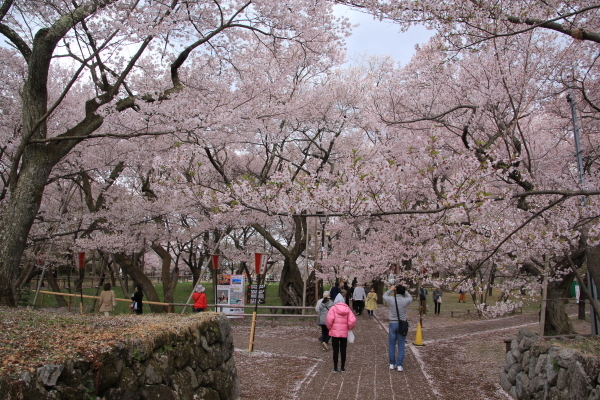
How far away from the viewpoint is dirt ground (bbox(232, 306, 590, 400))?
21.5 ft

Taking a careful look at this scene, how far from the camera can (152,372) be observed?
399 centimetres

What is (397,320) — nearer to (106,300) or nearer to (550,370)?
(550,370)

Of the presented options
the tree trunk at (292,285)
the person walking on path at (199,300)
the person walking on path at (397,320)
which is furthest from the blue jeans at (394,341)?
the tree trunk at (292,285)

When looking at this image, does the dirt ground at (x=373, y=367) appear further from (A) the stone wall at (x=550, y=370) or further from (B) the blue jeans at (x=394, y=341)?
(A) the stone wall at (x=550, y=370)

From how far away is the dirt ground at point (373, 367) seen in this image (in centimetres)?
655

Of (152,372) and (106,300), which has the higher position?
(106,300)

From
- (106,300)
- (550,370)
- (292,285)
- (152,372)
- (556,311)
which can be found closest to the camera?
(152,372)

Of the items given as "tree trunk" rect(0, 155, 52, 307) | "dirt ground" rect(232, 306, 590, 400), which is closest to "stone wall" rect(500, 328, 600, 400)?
"dirt ground" rect(232, 306, 590, 400)

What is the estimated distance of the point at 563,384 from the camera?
498 centimetres

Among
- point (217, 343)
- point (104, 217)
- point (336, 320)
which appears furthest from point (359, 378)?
point (104, 217)

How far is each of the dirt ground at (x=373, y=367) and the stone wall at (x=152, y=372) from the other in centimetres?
86

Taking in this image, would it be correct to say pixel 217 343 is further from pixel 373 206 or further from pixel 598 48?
pixel 598 48

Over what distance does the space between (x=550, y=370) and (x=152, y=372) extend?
4.51m

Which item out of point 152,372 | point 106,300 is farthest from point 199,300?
point 152,372
